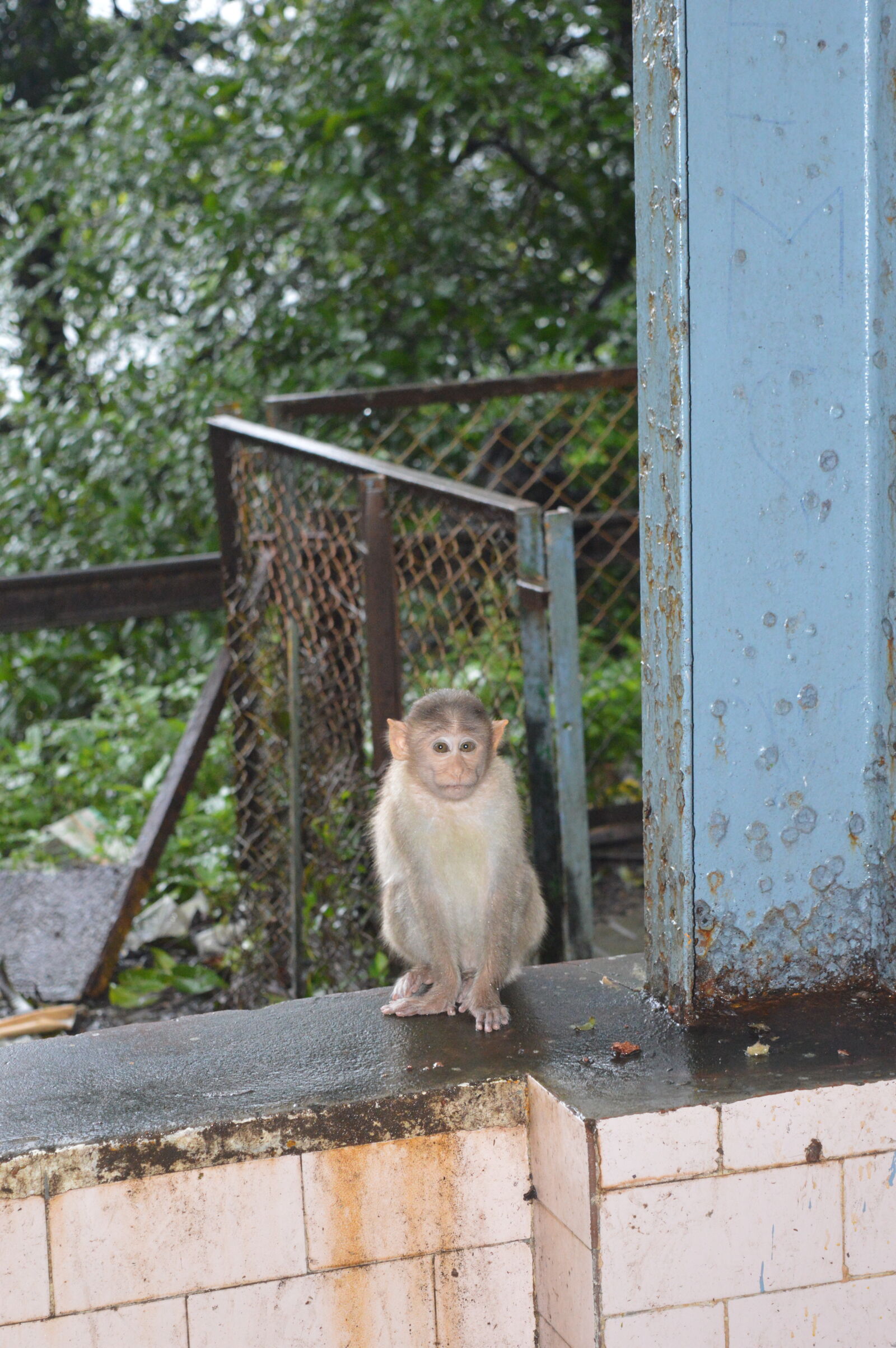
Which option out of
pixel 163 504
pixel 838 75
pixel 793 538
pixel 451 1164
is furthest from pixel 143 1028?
pixel 163 504

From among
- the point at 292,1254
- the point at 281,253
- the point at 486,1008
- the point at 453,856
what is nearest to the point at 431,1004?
the point at 486,1008

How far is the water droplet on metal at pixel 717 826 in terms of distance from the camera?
2.04 m

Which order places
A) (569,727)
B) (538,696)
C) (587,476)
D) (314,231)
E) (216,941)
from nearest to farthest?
(538,696) → (569,727) → (216,941) → (587,476) → (314,231)

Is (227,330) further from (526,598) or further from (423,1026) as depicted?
(423,1026)

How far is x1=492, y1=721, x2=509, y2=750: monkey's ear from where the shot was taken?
242cm

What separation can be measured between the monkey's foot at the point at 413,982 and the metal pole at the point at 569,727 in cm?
101

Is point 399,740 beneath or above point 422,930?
above

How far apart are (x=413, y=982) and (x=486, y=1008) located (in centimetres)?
29

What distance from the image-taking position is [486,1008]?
2234 millimetres

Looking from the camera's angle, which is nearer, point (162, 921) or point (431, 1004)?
point (431, 1004)

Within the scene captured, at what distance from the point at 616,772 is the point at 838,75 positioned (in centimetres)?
492

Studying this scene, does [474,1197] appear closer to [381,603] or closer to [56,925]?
[381,603]

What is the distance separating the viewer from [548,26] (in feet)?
25.8

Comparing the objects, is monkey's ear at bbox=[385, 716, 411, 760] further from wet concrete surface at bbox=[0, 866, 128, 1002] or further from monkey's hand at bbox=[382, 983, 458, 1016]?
wet concrete surface at bbox=[0, 866, 128, 1002]
